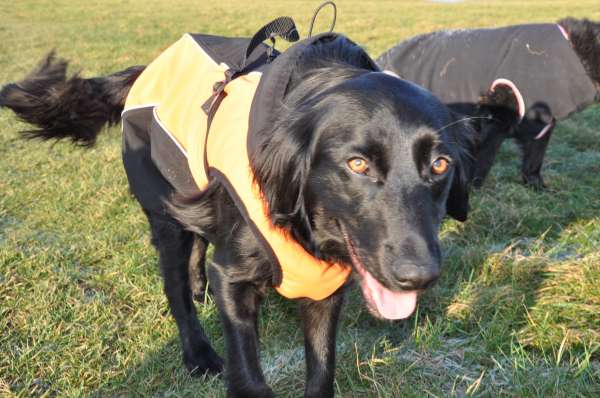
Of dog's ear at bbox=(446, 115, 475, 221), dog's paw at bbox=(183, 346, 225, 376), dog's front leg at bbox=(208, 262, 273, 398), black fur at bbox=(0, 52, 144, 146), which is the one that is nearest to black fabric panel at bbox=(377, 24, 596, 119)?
dog's ear at bbox=(446, 115, 475, 221)

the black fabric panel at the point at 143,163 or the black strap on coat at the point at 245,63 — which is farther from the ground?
the black strap on coat at the point at 245,63

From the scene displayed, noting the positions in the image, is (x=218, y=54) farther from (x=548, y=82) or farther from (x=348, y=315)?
(x=548, y=82)

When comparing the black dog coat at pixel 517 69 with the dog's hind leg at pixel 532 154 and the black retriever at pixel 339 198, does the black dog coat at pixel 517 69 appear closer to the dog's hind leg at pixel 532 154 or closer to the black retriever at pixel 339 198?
the dog's hind leg at pixel 532 154

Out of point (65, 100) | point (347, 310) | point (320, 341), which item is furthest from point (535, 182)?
point (65, 100)

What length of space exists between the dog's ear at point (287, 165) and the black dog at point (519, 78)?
2331 millimetres

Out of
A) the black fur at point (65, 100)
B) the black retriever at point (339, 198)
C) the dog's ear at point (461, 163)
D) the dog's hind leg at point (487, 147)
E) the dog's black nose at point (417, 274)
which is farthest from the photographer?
the dog's hind leg at point (487, 147)

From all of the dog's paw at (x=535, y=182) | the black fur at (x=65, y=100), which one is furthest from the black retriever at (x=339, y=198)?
the dog's paw at (x=535, y=182)

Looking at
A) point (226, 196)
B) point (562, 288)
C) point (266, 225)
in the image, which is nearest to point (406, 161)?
point (266, 225)

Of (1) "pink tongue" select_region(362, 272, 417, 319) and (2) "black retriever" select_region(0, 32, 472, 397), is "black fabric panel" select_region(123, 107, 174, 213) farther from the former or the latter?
(1) "pink tongue" select_region(362, 272, 417, 319)

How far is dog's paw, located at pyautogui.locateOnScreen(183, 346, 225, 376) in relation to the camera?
2.30 metres

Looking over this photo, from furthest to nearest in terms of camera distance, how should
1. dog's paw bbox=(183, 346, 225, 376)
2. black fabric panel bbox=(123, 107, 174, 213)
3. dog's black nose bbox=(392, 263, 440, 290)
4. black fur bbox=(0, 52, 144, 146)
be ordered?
black fur bbox=(0, 52, 144, 146) → black fabric panel bbox=(123, 107, 174, 213) → dog's paw bbox=(183, 346, 225, 376) → dog's black nose bbox=(392, 263, 440, 290)

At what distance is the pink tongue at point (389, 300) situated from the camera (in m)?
1.63

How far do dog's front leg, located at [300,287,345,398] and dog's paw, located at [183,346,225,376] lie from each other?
53 cm

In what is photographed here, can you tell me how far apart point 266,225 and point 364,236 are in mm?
312
